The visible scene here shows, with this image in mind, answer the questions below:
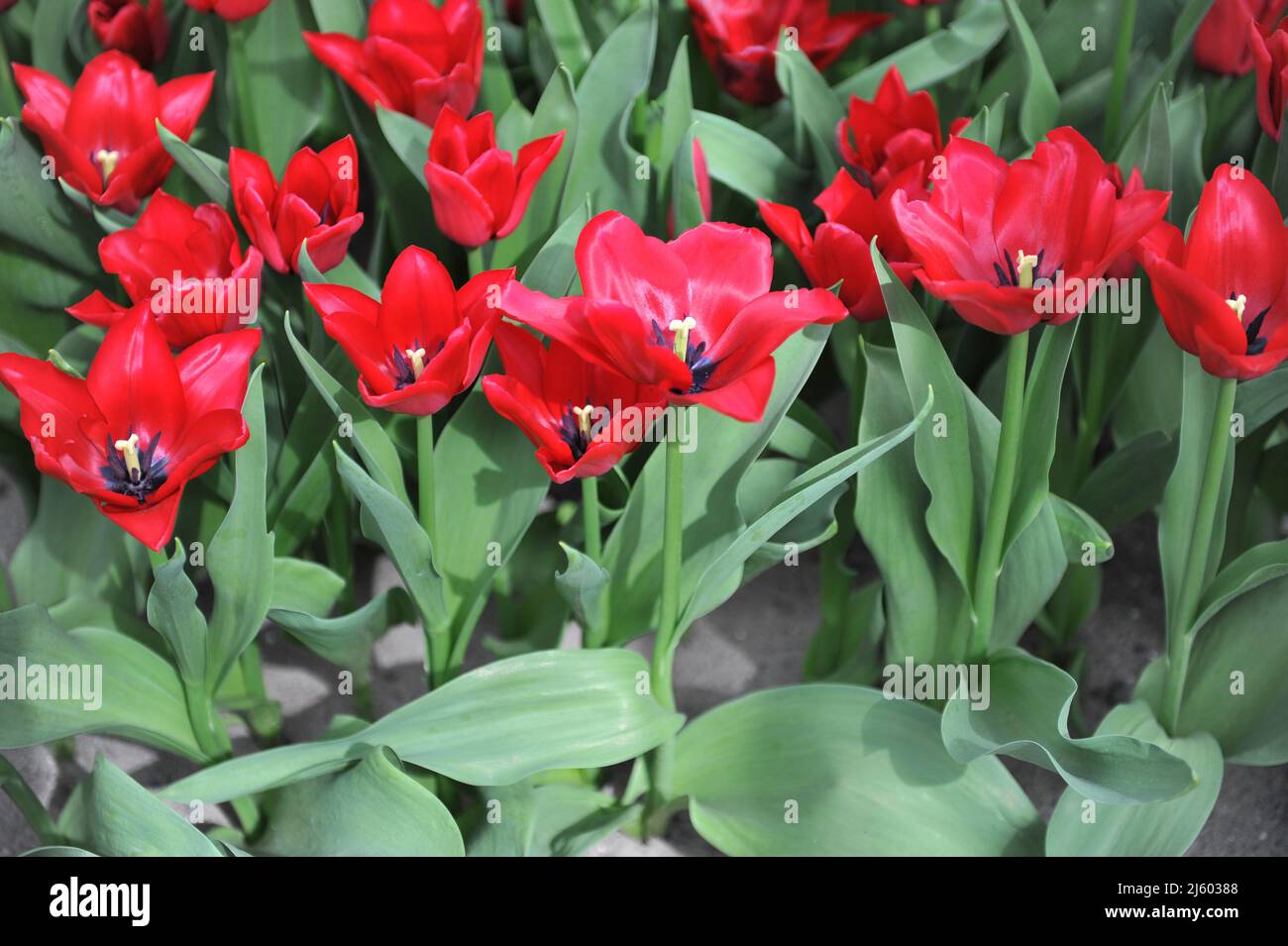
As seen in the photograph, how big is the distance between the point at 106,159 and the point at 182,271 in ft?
0.67

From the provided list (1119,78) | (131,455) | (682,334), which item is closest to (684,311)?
(682,334)

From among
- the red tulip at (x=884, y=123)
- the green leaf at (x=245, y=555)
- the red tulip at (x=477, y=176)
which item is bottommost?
the green leaf at (x=245, y=555)

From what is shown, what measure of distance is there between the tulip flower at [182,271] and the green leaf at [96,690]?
0.24 m

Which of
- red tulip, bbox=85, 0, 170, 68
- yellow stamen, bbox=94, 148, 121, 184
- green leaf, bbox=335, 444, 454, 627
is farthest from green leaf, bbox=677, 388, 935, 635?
red tulip, bbox=85, 0, 170, 68

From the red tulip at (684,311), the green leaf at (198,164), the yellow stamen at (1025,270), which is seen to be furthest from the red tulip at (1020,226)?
the green leaf at (198,164)

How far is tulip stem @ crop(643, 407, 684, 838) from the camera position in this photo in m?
0.96

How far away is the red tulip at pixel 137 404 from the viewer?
909mm

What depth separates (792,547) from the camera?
3.38 ft

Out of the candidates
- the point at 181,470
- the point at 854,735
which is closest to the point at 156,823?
the point at 181,470

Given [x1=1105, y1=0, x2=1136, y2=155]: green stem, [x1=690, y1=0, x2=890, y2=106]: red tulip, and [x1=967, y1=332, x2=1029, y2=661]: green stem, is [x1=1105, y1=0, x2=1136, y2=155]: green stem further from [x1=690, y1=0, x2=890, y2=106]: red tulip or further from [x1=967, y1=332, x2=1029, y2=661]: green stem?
[x1=967, y1=332, x2=1029, y2=661]: green stem

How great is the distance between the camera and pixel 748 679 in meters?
1.44

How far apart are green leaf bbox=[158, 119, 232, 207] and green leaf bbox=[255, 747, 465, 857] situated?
0.50 meters

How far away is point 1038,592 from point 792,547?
0.81 feet

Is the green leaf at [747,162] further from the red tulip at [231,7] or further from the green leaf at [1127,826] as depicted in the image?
the green leaf at [1127,826]
